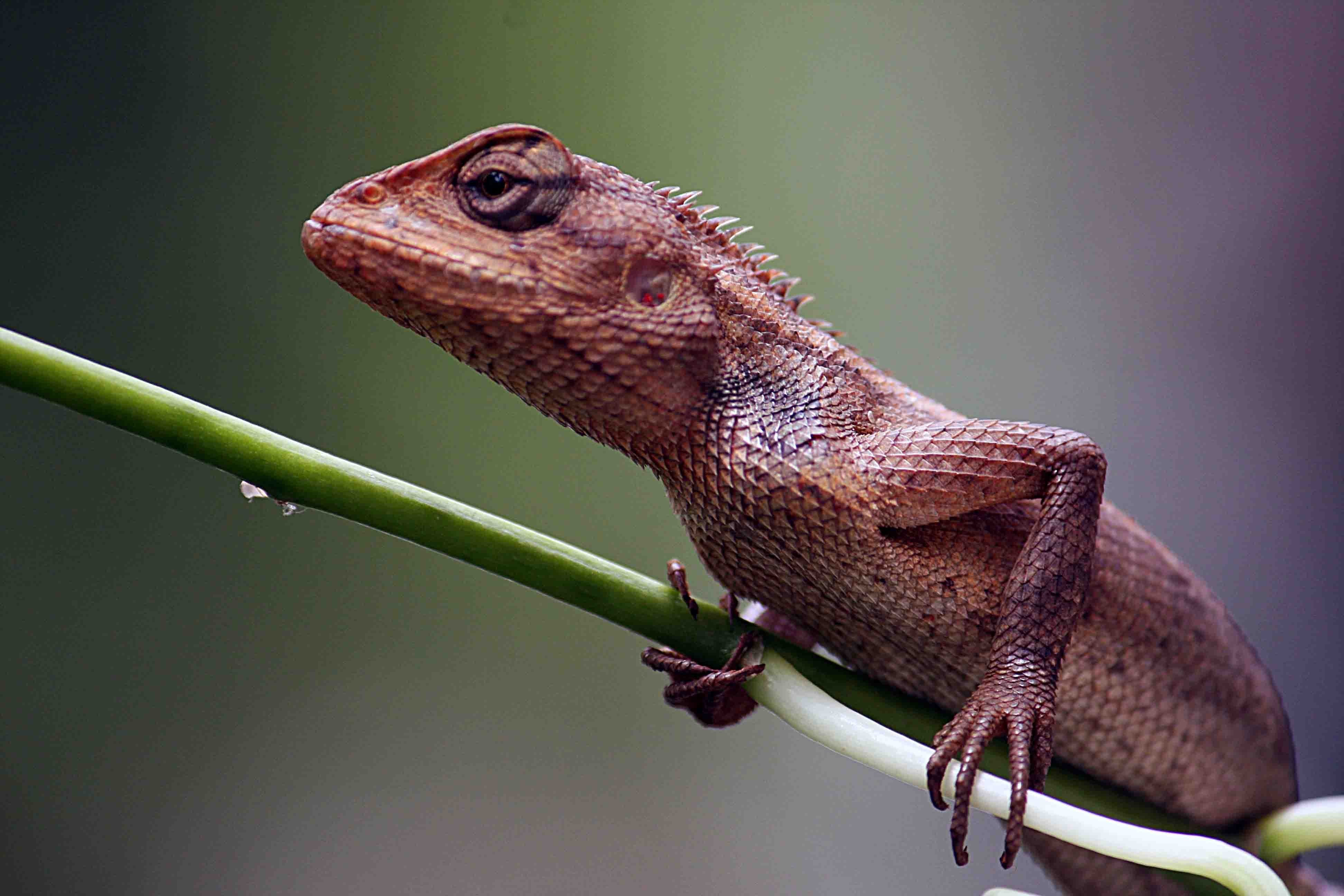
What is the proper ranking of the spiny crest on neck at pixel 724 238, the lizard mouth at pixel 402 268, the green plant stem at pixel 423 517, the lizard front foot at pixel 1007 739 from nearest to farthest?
1. the green plant stem at pixel 423 517
2. the lizard front foot at pixel 1007 739
3. the lizard mouth at pixel 402 268
4. the spiny crest on neck at pixel 724 238

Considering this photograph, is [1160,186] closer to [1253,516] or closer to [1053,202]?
[1053,202]

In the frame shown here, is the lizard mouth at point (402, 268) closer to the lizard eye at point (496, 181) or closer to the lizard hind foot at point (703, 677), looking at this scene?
the lizard eye at point (496, 181)

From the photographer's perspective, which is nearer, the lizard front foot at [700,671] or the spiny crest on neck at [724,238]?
the lizard front foot at [700,671]

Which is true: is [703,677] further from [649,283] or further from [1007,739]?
[649,283]

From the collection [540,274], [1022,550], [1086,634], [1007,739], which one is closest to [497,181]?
[540,274]

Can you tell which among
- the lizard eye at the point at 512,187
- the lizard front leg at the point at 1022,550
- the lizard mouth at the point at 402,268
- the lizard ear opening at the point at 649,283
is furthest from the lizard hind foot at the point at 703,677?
the lizard eye at the point at 512,187
